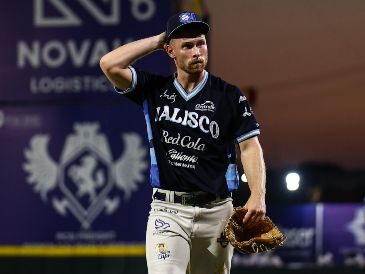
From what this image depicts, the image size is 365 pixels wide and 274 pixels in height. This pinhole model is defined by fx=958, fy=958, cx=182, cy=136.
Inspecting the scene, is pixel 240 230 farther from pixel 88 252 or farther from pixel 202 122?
pixel 88 252

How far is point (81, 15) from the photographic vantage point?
26.0ft

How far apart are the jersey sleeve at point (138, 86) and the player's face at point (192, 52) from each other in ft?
0.79

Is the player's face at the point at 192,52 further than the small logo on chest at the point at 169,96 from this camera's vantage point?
No

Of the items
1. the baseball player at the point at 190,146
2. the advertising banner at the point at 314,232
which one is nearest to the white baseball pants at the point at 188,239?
the baseball player at the point at 190,146

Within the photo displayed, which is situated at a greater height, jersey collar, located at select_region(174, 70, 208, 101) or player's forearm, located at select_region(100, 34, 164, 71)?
player's forearm, located at select_region(100, 34, 164, 71)

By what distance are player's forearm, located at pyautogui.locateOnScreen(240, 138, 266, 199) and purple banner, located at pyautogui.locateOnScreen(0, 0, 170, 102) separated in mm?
3021

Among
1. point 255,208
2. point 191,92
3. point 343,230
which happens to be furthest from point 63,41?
point 343,230

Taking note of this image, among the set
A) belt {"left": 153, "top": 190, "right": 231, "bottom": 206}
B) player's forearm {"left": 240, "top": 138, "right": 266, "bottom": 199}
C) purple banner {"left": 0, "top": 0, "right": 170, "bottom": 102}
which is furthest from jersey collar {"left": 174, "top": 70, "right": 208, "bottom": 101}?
purple banner {"left": 0, "top": 0, "right": 170, "bottom": 102}

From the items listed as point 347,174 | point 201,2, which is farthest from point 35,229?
point 347,174

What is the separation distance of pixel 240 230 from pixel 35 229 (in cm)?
340

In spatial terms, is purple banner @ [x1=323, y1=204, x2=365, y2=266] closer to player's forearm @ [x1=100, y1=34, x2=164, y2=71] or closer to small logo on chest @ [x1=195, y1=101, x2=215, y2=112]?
small logo on chest @ [x1=195, y1=101, x2=215, y2=112]

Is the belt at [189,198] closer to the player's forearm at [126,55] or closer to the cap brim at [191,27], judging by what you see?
the player's forearm at [126,55]

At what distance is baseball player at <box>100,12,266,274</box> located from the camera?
4.87 metres

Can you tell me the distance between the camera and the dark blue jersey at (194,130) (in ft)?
16.1
